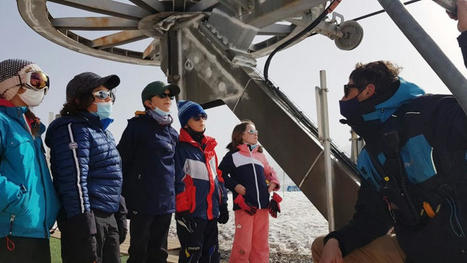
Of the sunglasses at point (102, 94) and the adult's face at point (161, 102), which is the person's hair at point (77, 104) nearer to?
the sunglasses at point (102, 94)

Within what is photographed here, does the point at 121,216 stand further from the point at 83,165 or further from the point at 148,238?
the point at 83,165

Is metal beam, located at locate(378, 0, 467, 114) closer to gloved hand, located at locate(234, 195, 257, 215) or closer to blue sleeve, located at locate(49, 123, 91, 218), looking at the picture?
blue sleeve, located at locate(49, 123, 91, 218)

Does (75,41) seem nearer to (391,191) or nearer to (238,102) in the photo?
(238,102)

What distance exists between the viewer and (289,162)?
5375mm

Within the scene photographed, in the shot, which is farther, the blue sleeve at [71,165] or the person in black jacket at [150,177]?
the person in black jacket at [150,177]

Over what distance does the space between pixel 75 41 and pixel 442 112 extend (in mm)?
9077

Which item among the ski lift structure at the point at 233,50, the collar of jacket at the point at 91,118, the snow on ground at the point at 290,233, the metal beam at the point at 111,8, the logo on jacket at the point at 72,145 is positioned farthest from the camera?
the metal beam at the point at 111,8

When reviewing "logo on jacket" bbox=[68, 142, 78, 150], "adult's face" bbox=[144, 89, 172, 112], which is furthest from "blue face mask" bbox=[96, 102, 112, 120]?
"adult's face" bbox=[144, 89, 172, 112]

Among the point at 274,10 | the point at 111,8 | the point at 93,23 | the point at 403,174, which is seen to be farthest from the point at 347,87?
the point at 93,23

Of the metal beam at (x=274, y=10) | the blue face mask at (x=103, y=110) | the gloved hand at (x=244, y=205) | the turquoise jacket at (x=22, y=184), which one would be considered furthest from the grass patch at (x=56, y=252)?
the metal beam at (x=274, y=10)

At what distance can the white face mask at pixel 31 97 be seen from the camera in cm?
246

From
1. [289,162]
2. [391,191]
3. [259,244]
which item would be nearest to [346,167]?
[289,162]

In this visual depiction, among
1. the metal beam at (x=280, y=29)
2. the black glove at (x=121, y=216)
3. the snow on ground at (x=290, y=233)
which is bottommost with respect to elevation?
the snow on ground at (x=290, y=233)

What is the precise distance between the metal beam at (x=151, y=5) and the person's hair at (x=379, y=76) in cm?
581
